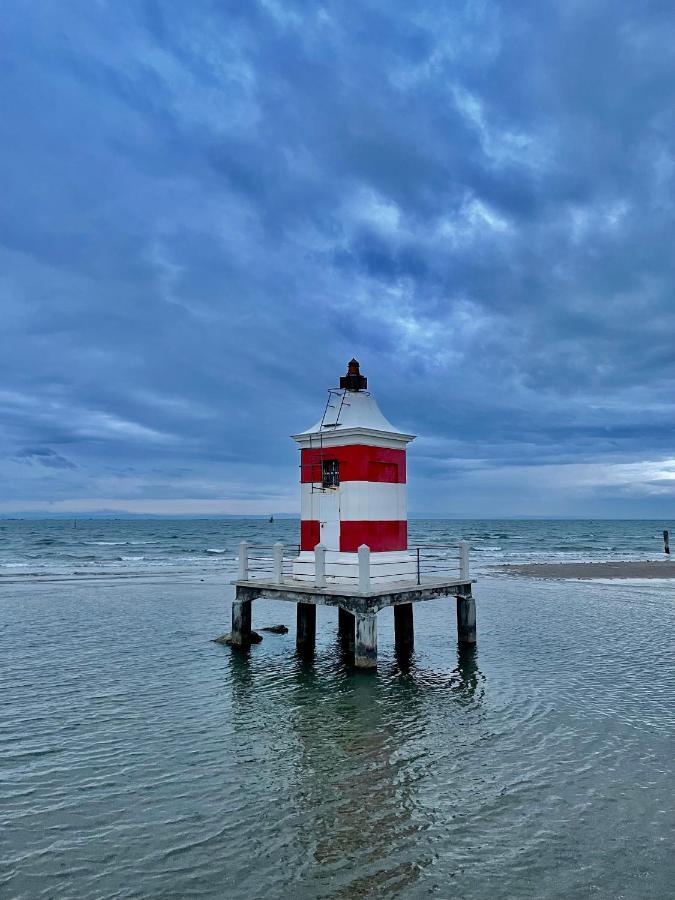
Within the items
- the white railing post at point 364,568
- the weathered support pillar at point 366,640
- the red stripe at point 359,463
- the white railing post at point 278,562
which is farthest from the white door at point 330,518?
the weathered support pillar at point 366,640

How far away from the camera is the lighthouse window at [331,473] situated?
48.9 ft

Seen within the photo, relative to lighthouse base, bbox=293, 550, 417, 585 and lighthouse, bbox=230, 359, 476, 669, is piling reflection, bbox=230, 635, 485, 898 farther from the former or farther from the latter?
lighthouse base, bbox=293, 550, 417, 585

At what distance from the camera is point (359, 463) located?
14.5 meters

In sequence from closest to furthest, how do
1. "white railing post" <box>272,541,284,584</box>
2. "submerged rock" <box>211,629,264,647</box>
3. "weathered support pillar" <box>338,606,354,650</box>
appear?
"white railing post" <box>272,541,284,584</box>
"weathered support pillar" <box>338,606,354,650</box>
"submerged rock" <box>211,629,264,647</box>

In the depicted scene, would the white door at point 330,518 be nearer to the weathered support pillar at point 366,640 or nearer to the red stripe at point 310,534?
the red stripe at point 310,534

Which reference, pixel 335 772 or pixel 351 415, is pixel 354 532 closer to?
pixel 351 415

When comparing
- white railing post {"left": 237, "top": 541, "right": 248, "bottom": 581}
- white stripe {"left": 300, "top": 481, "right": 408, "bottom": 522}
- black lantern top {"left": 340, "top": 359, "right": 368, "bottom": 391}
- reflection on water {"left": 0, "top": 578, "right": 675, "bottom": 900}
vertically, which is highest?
black lantern top {"left": 340, "top": 359, "right": 368, "bottom": 391}

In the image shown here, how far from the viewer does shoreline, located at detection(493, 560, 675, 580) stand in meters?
39.2

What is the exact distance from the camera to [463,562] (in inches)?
643

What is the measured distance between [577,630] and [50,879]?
55.6 ft

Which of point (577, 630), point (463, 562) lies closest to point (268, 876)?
point (463, 562)

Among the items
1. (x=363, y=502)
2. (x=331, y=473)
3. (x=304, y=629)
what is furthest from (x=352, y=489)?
(x=304, y=629)

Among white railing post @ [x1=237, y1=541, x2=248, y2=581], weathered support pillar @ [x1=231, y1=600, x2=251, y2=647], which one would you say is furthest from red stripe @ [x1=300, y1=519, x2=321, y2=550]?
weathered support pillar @ [x1=231, y1=600, x2=251, y2=647]

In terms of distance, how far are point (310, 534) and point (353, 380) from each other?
3877 mm
